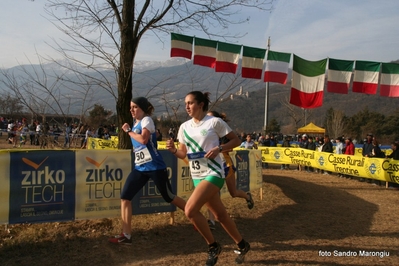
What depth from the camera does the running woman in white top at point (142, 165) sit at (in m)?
5.56

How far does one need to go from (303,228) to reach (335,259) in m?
1.78

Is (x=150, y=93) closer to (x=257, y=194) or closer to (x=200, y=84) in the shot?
(x=200, y=84)

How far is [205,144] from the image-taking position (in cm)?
474

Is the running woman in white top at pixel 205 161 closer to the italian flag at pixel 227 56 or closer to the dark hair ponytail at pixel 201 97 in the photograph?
the dark hair ponytail at pixel 201 97

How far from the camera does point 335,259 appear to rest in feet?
17.7

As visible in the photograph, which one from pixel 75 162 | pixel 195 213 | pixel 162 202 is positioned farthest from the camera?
pixel 162 202

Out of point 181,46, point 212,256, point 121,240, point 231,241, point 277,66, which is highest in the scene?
point 181,46

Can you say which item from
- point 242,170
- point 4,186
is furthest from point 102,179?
point 242,170

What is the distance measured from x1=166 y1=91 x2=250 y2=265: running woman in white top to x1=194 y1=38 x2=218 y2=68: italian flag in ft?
30.7

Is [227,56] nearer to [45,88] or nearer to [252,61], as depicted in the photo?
[252,61]

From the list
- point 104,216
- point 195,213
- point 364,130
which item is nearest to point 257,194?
point 104,216

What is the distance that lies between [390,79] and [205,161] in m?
12.9

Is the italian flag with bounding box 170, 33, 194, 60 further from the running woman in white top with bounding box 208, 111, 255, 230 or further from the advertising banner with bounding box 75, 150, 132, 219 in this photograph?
the advertising banner with bounding box 75, 150, 132, 219

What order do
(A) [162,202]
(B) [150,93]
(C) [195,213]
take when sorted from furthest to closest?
(B) [150,93] < (A) [162,202] < (C) [195,213]
